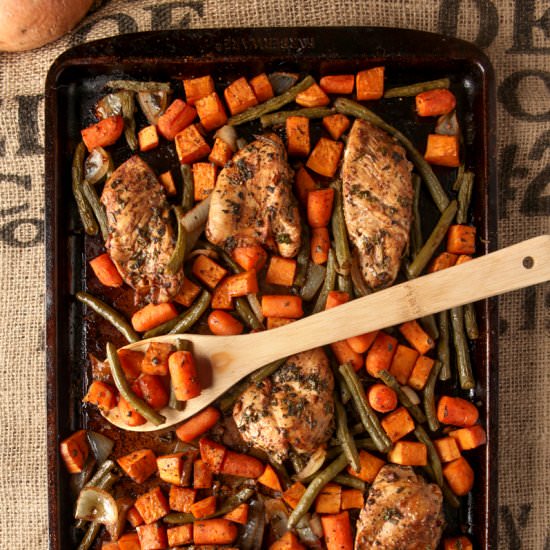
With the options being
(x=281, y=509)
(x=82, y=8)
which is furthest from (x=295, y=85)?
(x=281, y=509)

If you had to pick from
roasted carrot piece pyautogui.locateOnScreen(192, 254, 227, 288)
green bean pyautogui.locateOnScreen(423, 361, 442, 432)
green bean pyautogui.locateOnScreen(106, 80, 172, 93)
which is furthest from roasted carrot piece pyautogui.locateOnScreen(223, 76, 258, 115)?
green bean pyautogui.locateOnScreen(423, 361, 442, 432)

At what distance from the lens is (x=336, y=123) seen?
4008 mm

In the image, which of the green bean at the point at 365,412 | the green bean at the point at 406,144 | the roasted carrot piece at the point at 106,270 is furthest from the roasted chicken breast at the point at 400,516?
the roasted carrot piece at the point at 106,270

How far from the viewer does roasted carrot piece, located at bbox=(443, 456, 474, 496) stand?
392 centimetres

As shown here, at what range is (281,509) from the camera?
13.0ft

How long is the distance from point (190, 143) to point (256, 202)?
1.85 feet

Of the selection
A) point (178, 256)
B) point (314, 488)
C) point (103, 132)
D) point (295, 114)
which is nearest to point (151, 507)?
point (314, 488)

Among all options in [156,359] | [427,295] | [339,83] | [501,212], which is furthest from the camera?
[501,212]

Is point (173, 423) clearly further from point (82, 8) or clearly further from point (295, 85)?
point (82, 8)

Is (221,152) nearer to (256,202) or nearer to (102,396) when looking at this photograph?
(256,202)

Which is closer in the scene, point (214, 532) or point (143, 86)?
point (214, 532)

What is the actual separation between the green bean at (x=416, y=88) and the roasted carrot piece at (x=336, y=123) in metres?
0.31

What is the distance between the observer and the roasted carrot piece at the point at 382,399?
384 centimetres

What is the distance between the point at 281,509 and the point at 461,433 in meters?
1.18
